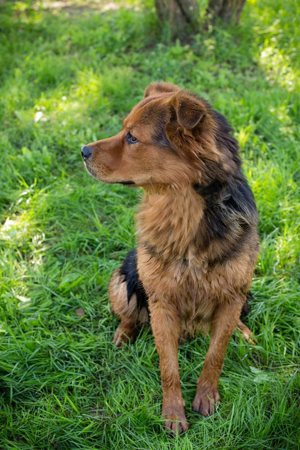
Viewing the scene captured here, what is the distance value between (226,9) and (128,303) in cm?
440

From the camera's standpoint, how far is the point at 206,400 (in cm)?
249

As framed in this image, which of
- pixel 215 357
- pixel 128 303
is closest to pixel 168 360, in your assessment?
pixel 215 357

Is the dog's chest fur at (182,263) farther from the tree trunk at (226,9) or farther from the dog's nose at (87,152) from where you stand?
the tree trunk at (226,9)

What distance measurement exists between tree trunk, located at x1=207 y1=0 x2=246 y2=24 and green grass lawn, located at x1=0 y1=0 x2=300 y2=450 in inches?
6.6

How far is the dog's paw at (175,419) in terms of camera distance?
7.80ft

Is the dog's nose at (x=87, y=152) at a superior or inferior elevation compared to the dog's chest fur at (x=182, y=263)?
superior

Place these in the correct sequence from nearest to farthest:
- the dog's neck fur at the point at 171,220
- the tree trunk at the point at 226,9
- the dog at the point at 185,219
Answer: the dog at the point at 185,219
the dog's neck fur at the point at 171,220
the tree trunk at the point at 226,9

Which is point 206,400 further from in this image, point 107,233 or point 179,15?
point 179,15

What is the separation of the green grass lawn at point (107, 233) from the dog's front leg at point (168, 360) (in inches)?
3.6

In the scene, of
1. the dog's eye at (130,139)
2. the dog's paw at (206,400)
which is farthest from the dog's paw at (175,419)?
the dog's eye at (130,139)

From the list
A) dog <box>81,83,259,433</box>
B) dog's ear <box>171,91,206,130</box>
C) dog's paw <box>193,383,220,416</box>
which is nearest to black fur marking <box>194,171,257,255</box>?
dog <box>81,83,259,433</box>

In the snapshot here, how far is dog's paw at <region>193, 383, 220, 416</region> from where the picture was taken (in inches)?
97.6

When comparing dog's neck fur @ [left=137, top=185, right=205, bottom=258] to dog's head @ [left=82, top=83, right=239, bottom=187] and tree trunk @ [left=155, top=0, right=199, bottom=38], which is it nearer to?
dog's head @ [left=82, top=83, right=239, bottom=187]

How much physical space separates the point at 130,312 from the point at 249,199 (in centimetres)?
103
